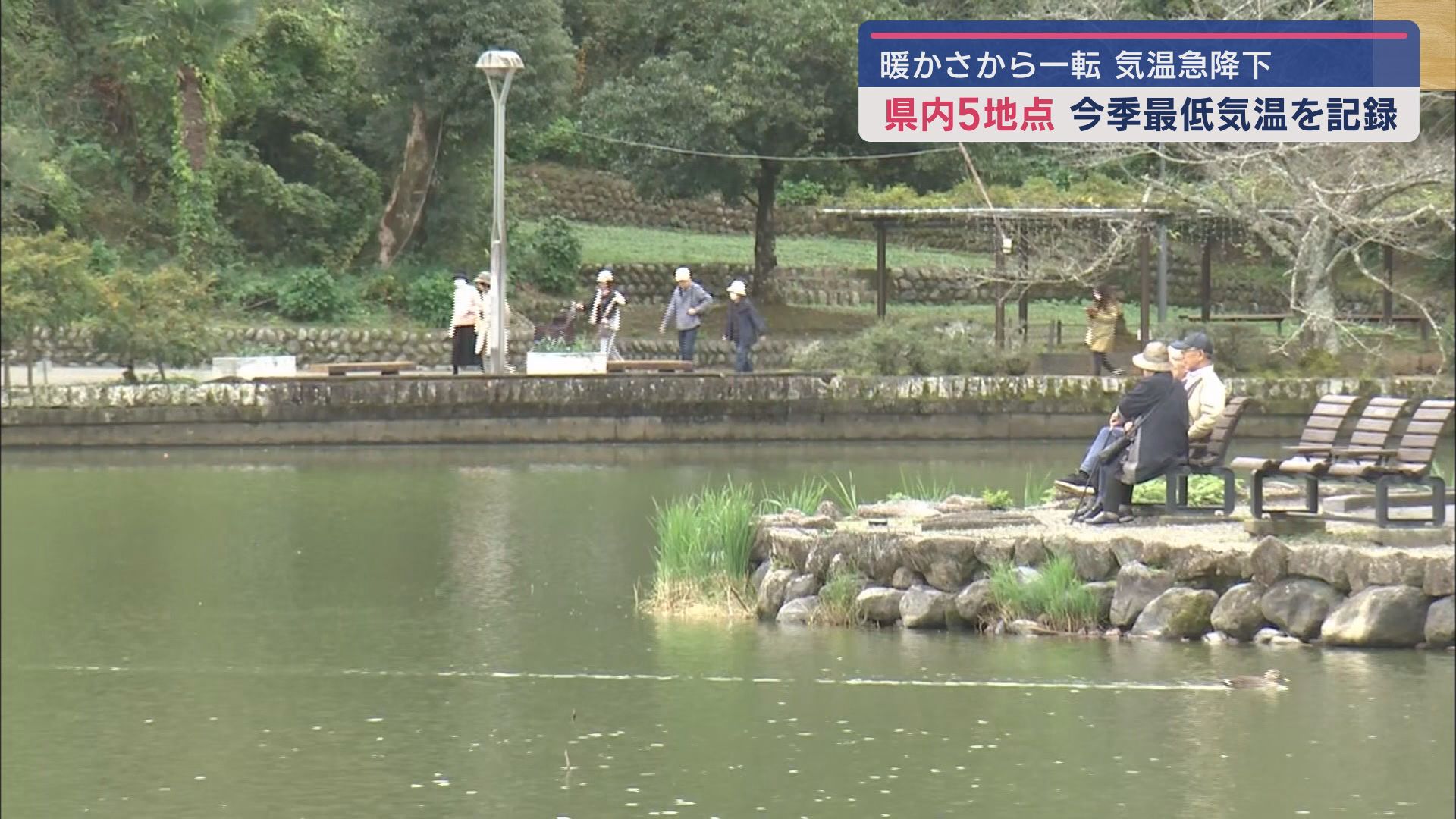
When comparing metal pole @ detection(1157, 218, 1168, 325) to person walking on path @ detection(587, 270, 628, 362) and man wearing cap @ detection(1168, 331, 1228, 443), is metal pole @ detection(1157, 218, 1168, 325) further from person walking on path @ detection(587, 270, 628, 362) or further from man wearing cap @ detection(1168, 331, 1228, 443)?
man wearing cap @ detection(1168, 331, 1228, 443)

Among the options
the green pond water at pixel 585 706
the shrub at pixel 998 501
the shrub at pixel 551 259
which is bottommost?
the green pond water at pixel 585 706

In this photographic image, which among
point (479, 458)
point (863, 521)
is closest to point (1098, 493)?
point (863, 521)

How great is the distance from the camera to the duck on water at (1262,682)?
12.0 m

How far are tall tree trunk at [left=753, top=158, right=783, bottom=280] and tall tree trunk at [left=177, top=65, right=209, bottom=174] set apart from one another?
339 inches

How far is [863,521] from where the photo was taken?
15.6 metres

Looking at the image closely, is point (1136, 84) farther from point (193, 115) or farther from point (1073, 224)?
point (193, 115)

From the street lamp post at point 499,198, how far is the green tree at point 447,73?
711 cm

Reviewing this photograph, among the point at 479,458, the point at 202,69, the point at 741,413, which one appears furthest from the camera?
the point at 202,69

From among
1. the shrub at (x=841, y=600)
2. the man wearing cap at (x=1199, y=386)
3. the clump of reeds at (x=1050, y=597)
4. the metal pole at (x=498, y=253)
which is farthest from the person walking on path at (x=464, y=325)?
the clump of reeds at (x=1050, y=597)

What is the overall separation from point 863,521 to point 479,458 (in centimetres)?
1160

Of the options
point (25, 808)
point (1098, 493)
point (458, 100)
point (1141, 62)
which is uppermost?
point (458, 100)

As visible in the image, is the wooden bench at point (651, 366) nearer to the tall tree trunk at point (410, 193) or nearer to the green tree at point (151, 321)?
the green tree at point (151, 321)

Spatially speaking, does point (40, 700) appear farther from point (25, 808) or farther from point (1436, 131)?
point (1436, 131)

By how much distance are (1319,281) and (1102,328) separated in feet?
12.1
